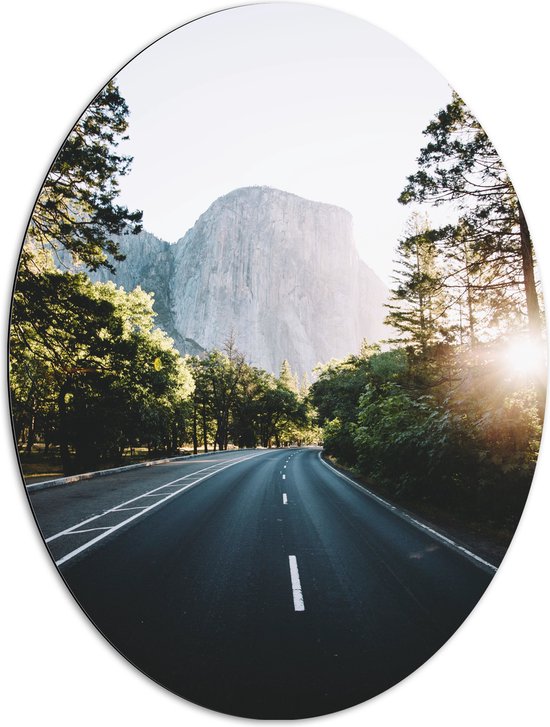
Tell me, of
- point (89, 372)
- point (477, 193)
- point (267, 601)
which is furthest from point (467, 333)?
point (89, 372)

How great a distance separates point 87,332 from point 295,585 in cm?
228

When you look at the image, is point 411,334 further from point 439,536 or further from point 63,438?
point 63,438

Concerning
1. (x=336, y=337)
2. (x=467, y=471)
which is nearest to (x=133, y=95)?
(x=336, y=337)

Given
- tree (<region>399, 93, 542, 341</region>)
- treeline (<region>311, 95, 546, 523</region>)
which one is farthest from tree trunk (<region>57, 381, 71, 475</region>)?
tree (<region>399, 93, 542, 341</region>)

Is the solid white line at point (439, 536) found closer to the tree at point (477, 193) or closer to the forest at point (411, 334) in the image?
the forest at point (411, 334)

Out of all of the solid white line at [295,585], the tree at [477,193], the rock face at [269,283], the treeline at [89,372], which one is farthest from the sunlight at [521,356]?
the treeline at [89,372]

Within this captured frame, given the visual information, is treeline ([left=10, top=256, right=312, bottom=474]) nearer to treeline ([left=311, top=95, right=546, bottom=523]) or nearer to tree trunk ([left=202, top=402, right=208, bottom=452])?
tree trunk ([left=202, top=402, right=208, bottom=452])

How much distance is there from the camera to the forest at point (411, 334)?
2.62m

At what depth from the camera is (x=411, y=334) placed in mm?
3119

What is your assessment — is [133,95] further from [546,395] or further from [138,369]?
[546,395]

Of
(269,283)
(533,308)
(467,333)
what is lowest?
(467,333)

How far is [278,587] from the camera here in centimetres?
267

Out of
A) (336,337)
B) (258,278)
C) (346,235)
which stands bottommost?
(336,337)

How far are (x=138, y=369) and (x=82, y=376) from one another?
1.20 feet
